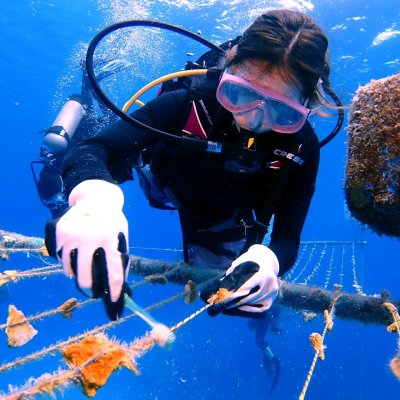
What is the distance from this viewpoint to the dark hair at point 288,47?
222 cm

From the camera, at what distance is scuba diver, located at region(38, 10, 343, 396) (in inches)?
55.8

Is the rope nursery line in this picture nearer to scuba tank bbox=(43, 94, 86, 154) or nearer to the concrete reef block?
the concrete reef block

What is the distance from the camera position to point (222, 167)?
2801 mm

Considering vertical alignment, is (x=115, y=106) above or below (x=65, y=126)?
below

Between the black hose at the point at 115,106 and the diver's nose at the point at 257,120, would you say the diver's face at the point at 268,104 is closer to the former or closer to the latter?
the diver's nose at the point at 257,120

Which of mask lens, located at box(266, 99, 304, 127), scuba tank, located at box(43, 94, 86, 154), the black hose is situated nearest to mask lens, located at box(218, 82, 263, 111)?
mask lens, located at box(266, 99, 304, 127)

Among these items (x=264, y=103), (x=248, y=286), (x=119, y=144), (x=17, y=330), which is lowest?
(x=17, y=330)

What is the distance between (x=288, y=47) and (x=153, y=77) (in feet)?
106

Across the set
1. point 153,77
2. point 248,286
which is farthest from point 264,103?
point 153,77

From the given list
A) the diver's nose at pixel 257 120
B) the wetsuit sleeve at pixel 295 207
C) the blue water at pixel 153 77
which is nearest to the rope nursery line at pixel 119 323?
the wetsuit sleeve at pixel 295 207

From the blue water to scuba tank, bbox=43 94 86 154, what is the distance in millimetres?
4728

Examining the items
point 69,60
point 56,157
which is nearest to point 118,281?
point 56,157

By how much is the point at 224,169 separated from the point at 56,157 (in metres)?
5.93

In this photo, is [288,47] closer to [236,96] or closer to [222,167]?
[236,96]
